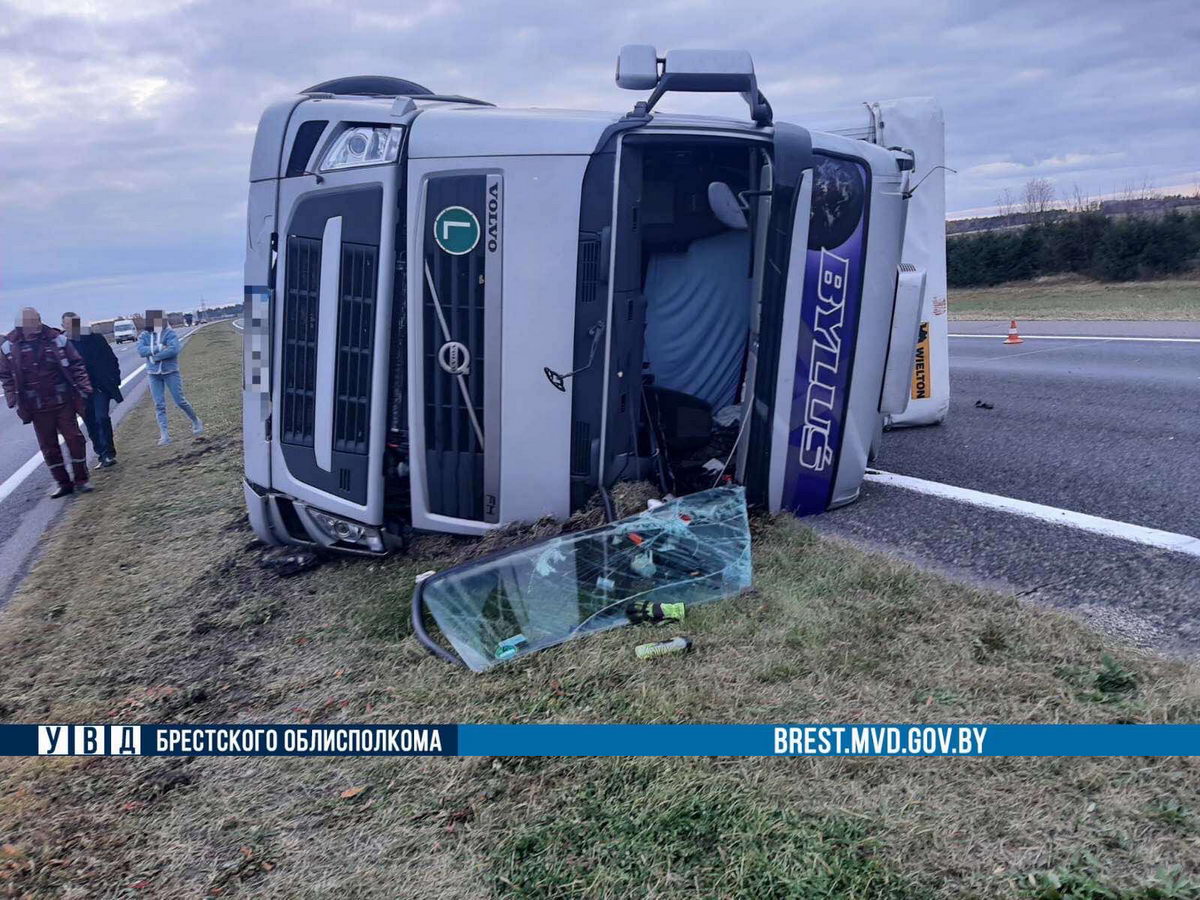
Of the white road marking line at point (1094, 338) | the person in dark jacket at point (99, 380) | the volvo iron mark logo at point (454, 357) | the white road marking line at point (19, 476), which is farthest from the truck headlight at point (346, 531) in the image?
the white road marking line at point (1094, 338)

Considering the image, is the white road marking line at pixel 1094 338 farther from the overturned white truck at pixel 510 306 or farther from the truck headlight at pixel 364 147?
the truck headlight at pixel 364 147

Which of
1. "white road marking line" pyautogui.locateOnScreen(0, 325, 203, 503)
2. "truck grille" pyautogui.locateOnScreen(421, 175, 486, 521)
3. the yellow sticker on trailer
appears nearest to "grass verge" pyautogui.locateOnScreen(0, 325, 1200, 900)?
"truck grille" pyautogui.locateOnScreen(421, 175, 486, 521)

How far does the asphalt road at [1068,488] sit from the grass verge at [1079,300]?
8329 mm

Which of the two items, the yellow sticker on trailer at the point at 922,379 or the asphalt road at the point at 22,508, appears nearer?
the asphalt road at the point at 22,508

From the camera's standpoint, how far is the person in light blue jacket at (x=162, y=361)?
1053 cm

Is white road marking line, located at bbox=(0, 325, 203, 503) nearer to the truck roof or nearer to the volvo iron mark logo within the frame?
the truck roof

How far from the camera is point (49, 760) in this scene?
3.30 meters

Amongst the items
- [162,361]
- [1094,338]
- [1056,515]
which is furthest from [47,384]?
[1094,338]

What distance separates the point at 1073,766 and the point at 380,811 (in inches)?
79.0

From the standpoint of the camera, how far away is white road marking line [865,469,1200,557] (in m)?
4.14

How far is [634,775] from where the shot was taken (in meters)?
2.68

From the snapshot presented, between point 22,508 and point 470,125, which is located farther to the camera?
point 22,508

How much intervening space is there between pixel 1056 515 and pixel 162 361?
31.9 feet

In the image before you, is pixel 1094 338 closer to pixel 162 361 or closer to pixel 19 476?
pixel 162 361
